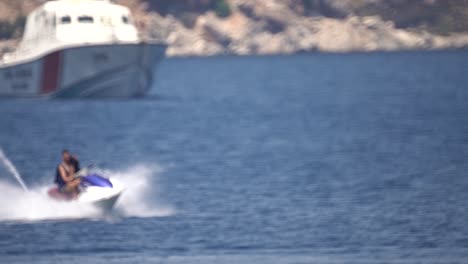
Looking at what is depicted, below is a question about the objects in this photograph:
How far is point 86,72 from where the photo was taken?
258ft

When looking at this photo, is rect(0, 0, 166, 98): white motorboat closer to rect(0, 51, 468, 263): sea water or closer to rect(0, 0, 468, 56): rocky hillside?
rect(0, 51, 468, 263): sea water

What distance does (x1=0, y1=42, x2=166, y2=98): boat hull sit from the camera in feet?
253

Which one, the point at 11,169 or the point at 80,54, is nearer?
the point at 11,169

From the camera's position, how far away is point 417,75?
5241 inches

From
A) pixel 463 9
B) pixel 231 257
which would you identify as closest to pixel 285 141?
pixel 463 9

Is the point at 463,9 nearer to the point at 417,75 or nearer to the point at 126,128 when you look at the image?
the point at 126,128

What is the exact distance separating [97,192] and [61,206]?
1207mm

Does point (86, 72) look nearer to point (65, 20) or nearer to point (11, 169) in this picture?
point (65, 20)

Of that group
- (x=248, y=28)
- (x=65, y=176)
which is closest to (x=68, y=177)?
(x=65, y=176)

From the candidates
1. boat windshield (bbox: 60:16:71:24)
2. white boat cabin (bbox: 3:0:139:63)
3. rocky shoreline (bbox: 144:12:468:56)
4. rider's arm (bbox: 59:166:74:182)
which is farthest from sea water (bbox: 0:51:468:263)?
rocky shoreline (bbox: 144:12:468:56)

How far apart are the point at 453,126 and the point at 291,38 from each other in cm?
12441

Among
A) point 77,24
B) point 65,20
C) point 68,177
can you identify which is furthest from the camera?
point 77,24

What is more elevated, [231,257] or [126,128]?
[126,128]

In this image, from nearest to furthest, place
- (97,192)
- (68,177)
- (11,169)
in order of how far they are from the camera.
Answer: (97,192) < (68,177) < (11,169)
